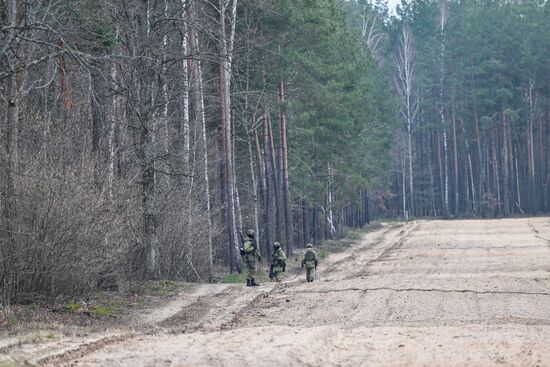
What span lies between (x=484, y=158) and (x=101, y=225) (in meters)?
80.6

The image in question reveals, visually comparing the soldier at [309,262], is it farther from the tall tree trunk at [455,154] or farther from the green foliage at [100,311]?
the tall tree trunk at [455,154]

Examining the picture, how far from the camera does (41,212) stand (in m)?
19.0

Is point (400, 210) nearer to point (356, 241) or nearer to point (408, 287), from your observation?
point (356, 241)

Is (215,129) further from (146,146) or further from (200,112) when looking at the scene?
(146,146)

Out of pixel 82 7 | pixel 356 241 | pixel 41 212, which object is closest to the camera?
pixel 41 212

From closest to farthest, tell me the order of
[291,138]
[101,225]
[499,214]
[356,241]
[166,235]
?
1. [101,225]
2. [166,235]
3. [291,138]
4. [356,241]
5. [499,214]

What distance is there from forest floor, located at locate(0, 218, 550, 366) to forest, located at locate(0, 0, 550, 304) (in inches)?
113

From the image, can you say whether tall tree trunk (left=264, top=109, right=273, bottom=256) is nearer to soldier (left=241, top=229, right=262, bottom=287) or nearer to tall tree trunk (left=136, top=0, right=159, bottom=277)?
soldier (left=241, top=229, right=262, bottom=287)

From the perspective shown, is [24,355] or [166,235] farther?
[166,235]

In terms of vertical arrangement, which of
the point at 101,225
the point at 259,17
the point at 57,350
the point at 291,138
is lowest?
the point at 57,350

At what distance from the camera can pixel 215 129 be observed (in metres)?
40.4

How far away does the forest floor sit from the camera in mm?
13703

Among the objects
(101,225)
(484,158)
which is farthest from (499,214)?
(101,225)

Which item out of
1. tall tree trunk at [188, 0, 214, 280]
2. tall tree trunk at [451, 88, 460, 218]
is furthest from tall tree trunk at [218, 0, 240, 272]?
tall tree trunk at [451, 88, 460, 218]
